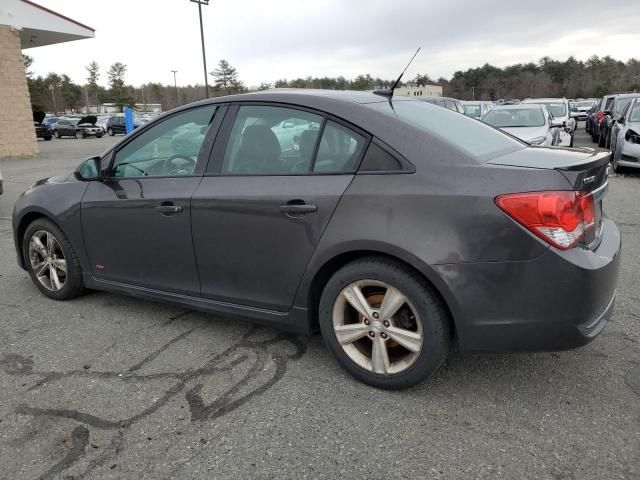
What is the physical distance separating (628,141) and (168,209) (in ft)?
34.2

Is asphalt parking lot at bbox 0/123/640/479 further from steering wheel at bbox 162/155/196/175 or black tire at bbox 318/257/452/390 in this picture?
steering wheel at bbox 162/155/196/175

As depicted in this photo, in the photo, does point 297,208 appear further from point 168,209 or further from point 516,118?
point 516,118

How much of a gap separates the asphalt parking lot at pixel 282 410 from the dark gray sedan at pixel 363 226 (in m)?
0.27

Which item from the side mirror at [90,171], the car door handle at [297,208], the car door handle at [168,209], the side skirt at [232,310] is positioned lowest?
the side skirt at [232,310]

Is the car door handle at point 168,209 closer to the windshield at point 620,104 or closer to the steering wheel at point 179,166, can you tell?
the steering wheel at point 179,166

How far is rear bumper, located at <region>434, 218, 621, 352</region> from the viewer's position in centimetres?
238

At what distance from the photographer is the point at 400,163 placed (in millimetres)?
2689

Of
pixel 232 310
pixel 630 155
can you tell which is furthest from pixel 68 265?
pixel 630 155

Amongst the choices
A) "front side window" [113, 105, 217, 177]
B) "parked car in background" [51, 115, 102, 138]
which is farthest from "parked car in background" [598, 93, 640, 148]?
"parked car in background" [51, 115, 102, 138]

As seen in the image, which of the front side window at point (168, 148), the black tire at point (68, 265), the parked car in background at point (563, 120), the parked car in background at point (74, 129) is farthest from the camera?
the parked car in background at point (74, 129)

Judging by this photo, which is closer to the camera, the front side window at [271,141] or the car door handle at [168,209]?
the front side window at [271,141]

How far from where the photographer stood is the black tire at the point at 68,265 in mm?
4133

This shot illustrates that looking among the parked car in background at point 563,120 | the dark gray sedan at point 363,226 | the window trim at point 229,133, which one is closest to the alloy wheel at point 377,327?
the dark gray sedan at point 363,226

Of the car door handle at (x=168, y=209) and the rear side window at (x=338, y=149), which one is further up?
the rear side window at (x=338, y=149)
